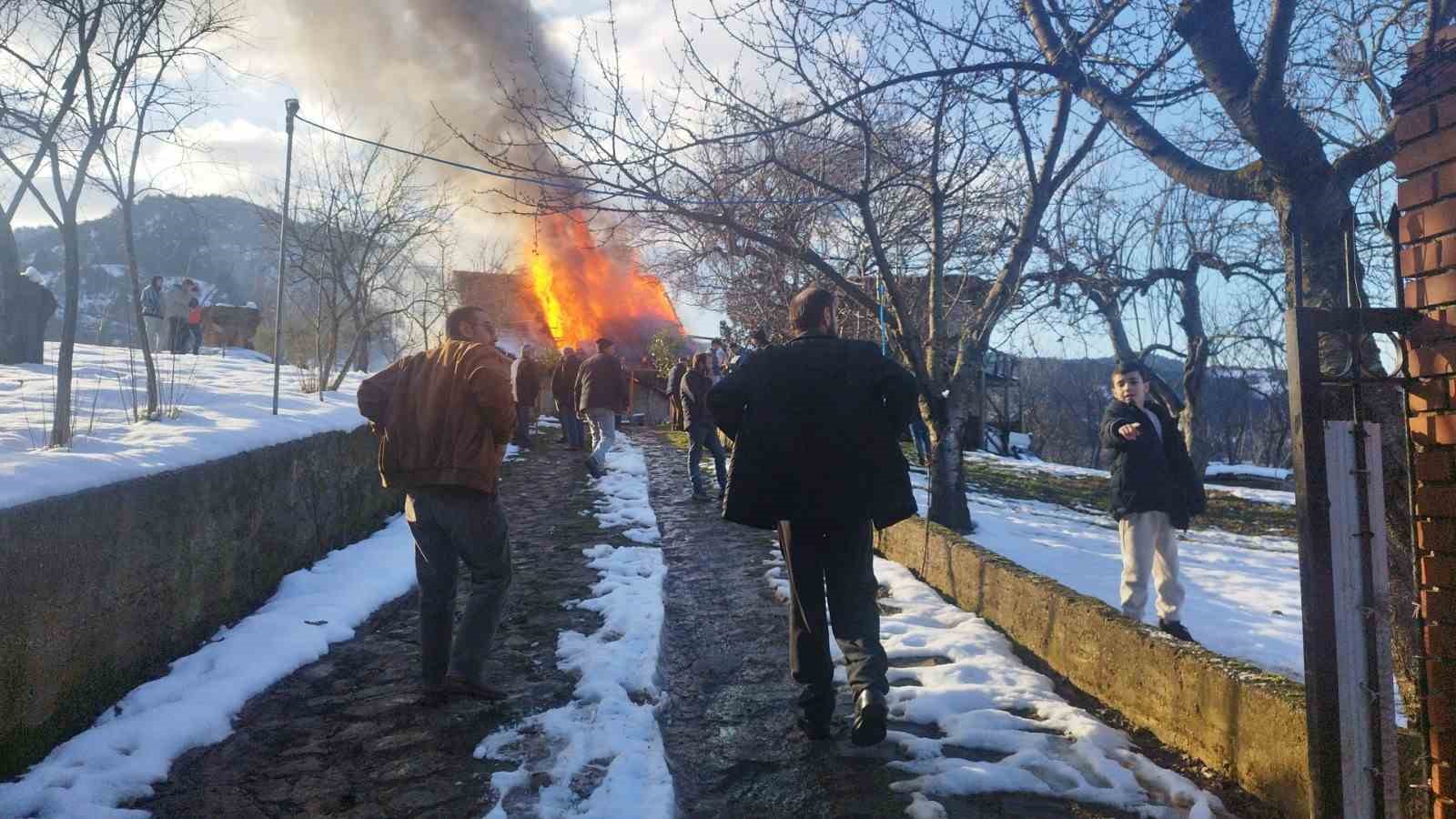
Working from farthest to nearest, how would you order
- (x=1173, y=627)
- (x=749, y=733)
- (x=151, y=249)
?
(x=151, y=249) → (x=1173, y=627) → (x=749, y=733)

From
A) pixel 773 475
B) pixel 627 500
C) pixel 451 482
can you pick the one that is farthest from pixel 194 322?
Result: pixel 773 475

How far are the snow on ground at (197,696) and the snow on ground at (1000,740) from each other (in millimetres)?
2738

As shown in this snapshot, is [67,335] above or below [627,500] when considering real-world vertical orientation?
above

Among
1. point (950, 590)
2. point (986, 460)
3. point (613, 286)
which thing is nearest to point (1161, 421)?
point (950, 590)

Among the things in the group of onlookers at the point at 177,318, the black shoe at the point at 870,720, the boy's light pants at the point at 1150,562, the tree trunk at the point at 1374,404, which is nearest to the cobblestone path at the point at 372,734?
the black shoe at the point at 870,720

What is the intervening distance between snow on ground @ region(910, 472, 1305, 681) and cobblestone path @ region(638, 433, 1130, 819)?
2.37 meters

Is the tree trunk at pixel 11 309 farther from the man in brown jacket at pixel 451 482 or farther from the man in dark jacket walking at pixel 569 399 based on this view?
the man in brown jacket at pixel 451 482

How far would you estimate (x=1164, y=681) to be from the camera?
351 centimetres

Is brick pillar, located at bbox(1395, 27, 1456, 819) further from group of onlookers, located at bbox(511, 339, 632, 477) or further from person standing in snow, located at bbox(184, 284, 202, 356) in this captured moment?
person standing in snow, located at bbox(184, 284, 202, 356)

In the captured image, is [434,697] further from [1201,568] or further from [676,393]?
[676,393]

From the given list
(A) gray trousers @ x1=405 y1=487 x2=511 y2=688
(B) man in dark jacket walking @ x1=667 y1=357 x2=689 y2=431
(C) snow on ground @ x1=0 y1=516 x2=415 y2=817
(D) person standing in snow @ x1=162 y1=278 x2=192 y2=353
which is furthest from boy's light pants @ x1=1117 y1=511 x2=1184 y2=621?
(D) person standing in snow @ x1=162 y1=278 x2=192 y2=353

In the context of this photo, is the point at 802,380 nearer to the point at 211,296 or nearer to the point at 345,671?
the point at 345,671

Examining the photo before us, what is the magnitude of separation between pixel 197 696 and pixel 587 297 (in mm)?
27716

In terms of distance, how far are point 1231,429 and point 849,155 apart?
51623 millimetres
